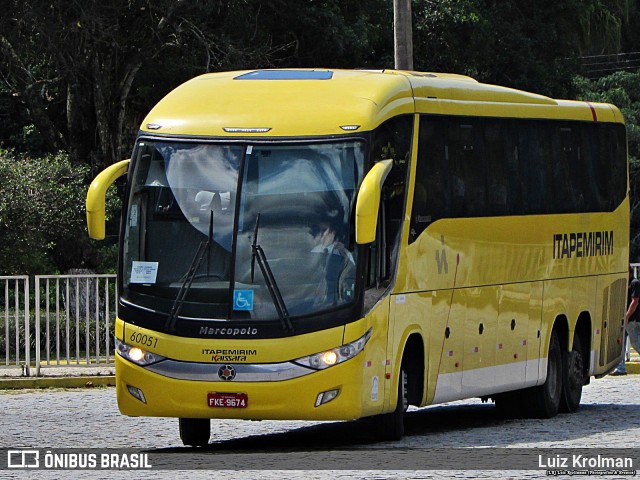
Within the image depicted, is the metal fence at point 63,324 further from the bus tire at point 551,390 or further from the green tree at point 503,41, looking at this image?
the green tree at point 503,41

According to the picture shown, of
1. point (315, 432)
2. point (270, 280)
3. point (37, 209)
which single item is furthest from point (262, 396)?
point (37, 209)

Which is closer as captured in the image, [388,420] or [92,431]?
[388,420]

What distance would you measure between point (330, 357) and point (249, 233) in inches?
49.6

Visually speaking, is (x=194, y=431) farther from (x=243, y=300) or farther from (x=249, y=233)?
(x=249, y=233)

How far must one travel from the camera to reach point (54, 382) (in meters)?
22.3

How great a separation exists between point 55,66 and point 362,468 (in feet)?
73.6

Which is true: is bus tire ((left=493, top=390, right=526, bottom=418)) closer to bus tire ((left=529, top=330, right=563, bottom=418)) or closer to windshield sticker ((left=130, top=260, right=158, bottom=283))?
bus tire ((left=529, top=330, right=563, bottom=418))

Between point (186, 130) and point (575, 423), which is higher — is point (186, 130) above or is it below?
above

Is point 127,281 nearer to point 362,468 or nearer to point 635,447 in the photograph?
point 362,468

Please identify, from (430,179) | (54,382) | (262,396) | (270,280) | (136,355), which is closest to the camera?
(262,396)

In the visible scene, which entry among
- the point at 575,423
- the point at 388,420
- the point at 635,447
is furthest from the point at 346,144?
the point at 575,423

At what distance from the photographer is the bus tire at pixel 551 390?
1867 cm

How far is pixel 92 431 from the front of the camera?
53.2ft

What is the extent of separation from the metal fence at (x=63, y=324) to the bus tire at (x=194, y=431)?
7.80 meters
